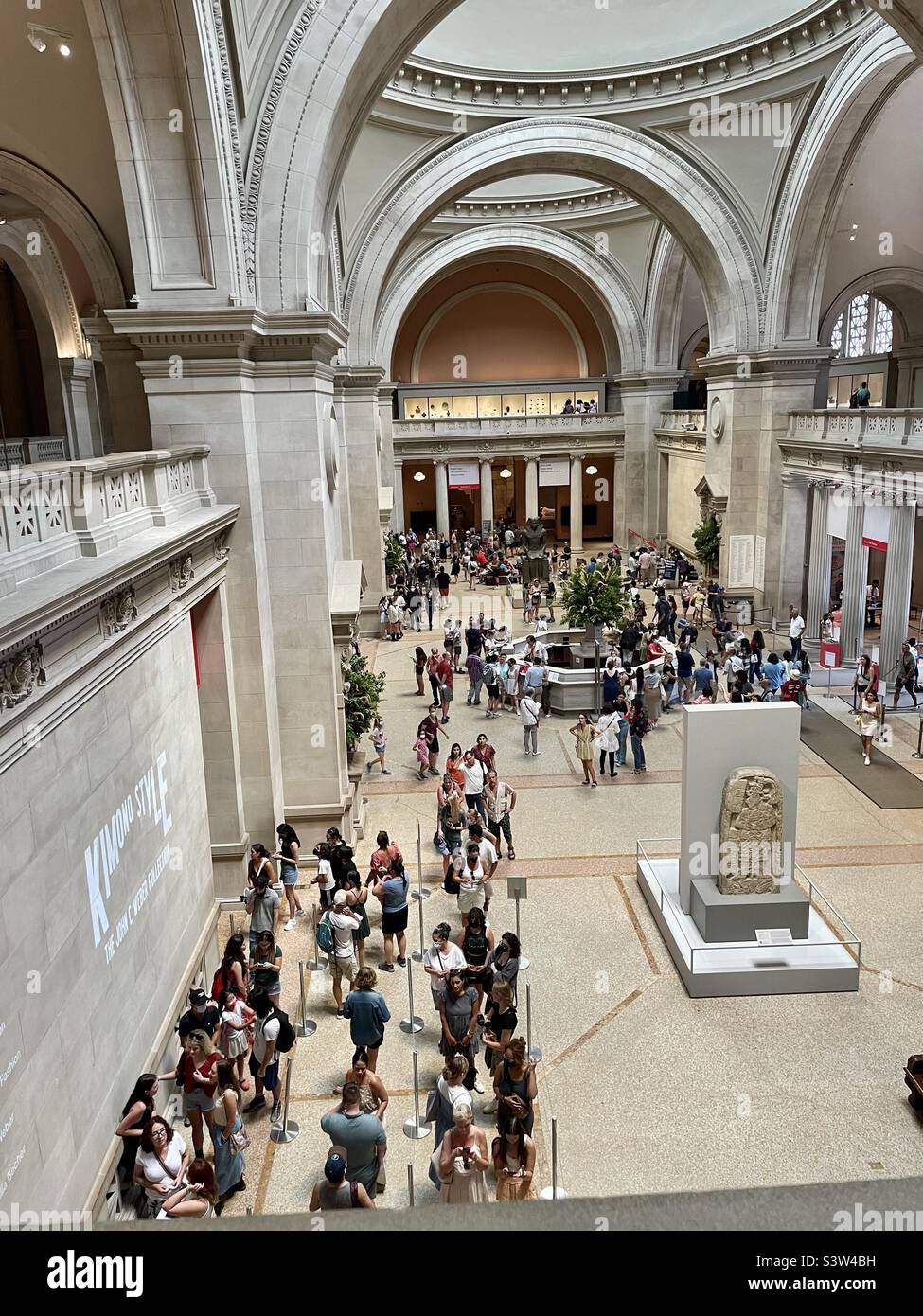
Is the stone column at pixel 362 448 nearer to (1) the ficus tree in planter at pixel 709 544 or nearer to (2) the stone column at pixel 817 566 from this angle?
(1) the ficus tree in planter at pixel 709 544

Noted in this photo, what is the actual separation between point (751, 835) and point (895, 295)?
2152 centimetres

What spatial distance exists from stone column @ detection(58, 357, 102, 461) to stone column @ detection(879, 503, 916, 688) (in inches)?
557

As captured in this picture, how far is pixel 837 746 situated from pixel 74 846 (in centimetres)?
1294

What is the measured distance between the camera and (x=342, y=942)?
8.28 m

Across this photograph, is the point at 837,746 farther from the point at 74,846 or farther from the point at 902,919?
the point at 74,846

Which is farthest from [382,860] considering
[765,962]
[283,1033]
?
[765,962]

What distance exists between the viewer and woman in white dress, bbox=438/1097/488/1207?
17.4 feet

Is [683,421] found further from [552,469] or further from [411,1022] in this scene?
[411,1022]

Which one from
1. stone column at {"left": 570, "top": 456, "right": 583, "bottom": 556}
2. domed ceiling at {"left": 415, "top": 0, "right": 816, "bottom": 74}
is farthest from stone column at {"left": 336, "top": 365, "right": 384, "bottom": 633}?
stone column at {"left": 570, "top": 456, "right": 583, "bottom": 556}

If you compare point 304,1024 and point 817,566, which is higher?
point 817,566

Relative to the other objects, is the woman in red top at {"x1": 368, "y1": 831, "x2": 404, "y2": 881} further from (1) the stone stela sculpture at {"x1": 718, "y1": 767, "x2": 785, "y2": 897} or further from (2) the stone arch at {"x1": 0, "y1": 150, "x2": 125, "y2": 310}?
(2) the stone arch at {"x1": 0, "y1": 150, "x2": 125, "y2": 310}

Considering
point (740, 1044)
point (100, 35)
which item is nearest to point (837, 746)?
point (740, 1044)

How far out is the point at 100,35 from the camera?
8.45 m
